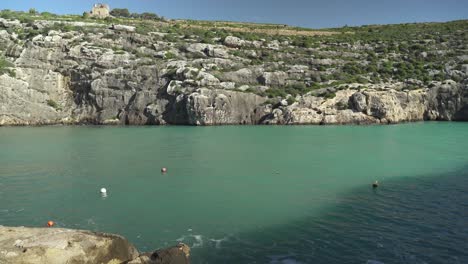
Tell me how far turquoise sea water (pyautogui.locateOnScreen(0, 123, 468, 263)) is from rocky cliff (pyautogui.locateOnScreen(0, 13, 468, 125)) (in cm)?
3334

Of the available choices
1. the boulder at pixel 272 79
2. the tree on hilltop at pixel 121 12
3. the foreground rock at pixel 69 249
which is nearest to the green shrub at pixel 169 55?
the boulder at pixel 272 79

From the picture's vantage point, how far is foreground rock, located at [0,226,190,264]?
371 inches

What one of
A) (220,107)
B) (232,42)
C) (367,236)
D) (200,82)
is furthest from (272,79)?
(367,236)

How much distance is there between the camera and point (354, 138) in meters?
47.3

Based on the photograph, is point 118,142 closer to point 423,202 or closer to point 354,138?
point 354,138

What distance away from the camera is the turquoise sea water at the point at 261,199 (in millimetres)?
14008

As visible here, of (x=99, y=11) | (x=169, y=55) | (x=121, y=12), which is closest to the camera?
(x=169, y=55)

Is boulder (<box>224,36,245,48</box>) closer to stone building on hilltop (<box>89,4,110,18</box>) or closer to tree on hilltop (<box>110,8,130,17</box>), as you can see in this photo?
stone building on hilltop (<box>89,4,110,18</box>)

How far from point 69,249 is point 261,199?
11778mm

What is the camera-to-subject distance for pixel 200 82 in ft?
241

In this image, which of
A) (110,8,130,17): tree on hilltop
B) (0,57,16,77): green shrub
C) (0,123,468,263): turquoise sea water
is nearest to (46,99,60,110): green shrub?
(0,57,16,77): green shrub

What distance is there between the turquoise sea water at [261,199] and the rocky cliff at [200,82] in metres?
33.3

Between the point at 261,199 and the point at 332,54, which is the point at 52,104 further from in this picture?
the point at 261,199

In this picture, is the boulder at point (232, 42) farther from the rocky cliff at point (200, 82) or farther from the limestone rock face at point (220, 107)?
the limestone rock face at point (220, 107)
